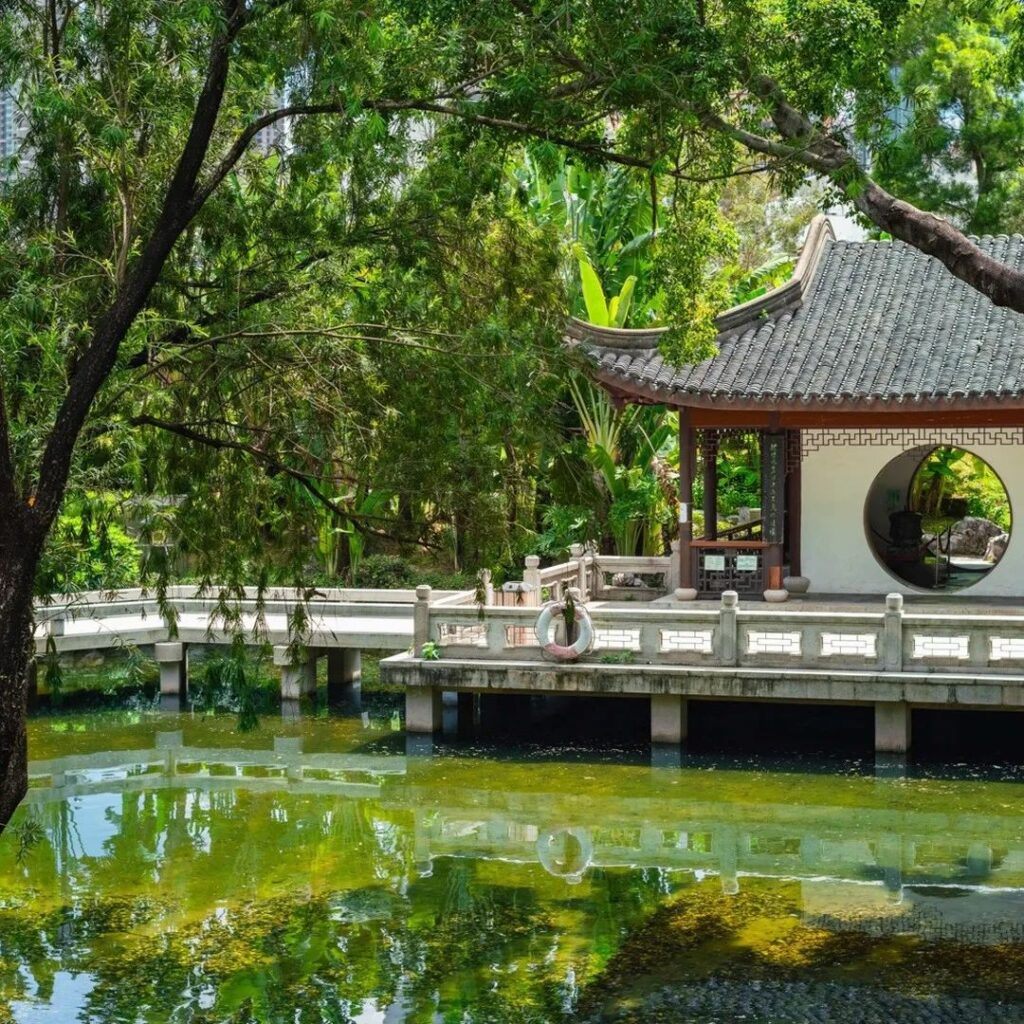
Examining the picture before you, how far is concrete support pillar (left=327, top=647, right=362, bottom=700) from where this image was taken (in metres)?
18.1

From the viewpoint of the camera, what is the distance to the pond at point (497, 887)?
8.85 metres

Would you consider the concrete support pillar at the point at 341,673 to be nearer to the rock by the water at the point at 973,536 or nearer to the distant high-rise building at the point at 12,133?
the distant high-rise building at the point at 12,133

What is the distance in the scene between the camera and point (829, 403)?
53.2ft

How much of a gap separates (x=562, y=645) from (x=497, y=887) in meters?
3.98

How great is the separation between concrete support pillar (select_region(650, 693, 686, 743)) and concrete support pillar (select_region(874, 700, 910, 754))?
1671mm

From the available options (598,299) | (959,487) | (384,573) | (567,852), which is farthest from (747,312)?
(959,487)

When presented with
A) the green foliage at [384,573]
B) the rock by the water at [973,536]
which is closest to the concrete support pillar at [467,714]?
the green foliage at [384,573]

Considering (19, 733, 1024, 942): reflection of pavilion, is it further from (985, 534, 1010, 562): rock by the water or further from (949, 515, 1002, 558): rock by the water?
(949, 515, 1002, 558): rock by the water

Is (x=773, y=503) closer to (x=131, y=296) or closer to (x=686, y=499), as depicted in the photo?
(x=686, y=499)

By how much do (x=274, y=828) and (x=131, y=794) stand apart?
6.19ft

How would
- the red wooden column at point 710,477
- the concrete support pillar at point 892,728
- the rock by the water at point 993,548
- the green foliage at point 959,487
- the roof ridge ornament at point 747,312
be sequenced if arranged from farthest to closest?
the green foliage at point 959,487 → the rock by the water at point 993,548 → the red wooden column at point 710,477 → the roof ridge ornament at point 747,312 → the concrete support pillar at point 892,728

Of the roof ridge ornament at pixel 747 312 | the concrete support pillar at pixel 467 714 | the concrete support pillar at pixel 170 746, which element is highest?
the roof ridge ornament at pixel 747 312

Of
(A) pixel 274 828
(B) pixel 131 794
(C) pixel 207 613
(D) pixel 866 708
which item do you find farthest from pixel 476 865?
(C) pixel 207 613

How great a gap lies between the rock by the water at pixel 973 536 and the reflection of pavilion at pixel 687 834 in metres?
11.9
